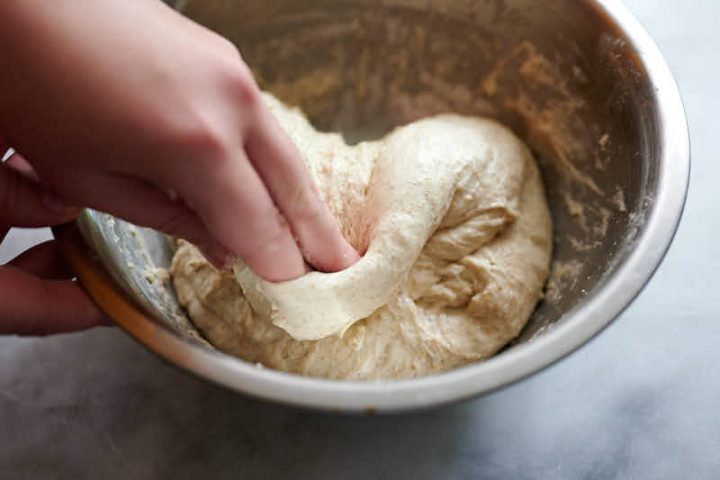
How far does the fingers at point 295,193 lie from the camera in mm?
657

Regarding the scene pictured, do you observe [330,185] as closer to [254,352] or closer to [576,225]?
[254,352]

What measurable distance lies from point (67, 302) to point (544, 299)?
2.31ft

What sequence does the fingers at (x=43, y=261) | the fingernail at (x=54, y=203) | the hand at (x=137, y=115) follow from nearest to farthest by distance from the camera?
the hand at (x=137, y=115) < the fingernail at (x=54, y=203) < the fingers at (x=43, y=261)

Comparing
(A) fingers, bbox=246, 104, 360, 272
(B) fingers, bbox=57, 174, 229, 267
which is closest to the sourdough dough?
(A) fingers, bbox=246, 104, 360, 272

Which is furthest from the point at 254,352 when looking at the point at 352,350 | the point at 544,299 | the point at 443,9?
the point at 443,9

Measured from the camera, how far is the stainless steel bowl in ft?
2.26

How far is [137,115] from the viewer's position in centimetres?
55

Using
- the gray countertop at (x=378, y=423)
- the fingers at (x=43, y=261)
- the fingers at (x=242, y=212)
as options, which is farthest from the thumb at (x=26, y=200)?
the gray countertop at (x=378, y=423)

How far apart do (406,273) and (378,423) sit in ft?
0.75

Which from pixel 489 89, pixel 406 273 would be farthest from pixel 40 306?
pixel 489 89

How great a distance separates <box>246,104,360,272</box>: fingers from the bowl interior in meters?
0.22

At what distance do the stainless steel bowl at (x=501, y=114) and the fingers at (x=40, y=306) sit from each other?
0.20 feet

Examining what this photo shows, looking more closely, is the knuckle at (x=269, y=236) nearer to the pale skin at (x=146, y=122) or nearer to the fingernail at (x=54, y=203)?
the pale skin at (x=146, y=122)

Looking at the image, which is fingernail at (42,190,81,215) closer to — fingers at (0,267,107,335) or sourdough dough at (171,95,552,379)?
fingers at (0,267,107,335)
